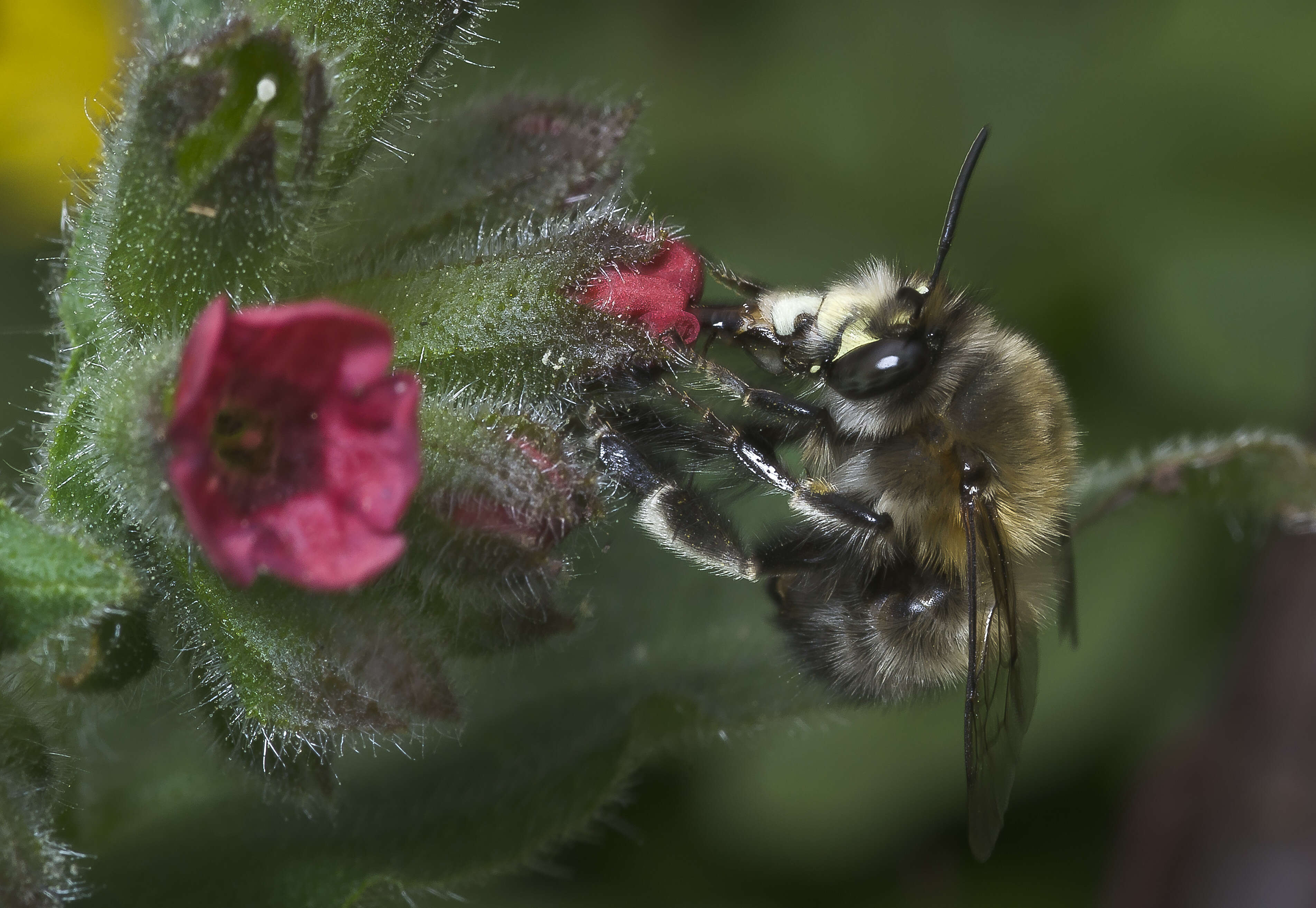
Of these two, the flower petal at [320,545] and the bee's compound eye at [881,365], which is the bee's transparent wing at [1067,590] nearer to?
the bee's compound eye at [881,365]

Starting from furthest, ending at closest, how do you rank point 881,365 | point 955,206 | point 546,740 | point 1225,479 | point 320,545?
point 1225,479 → point 546,740 → point 955,206 → point 881,365 → point 320,545

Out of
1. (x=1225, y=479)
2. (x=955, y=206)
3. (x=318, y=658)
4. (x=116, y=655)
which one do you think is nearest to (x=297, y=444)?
(x=318, y=658)

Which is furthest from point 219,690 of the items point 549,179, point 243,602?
point 549,179

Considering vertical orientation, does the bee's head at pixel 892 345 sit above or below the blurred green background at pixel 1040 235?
above

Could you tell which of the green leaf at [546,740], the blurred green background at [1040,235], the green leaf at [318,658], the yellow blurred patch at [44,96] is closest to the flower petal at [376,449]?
the green leaf at [318,658]

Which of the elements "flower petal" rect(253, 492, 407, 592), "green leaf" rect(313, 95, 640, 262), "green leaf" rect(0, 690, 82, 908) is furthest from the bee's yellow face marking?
"green leaf" rect(0, 690, 82, 908)

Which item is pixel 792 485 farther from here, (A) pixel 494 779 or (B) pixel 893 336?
(A) pixel 494 779
